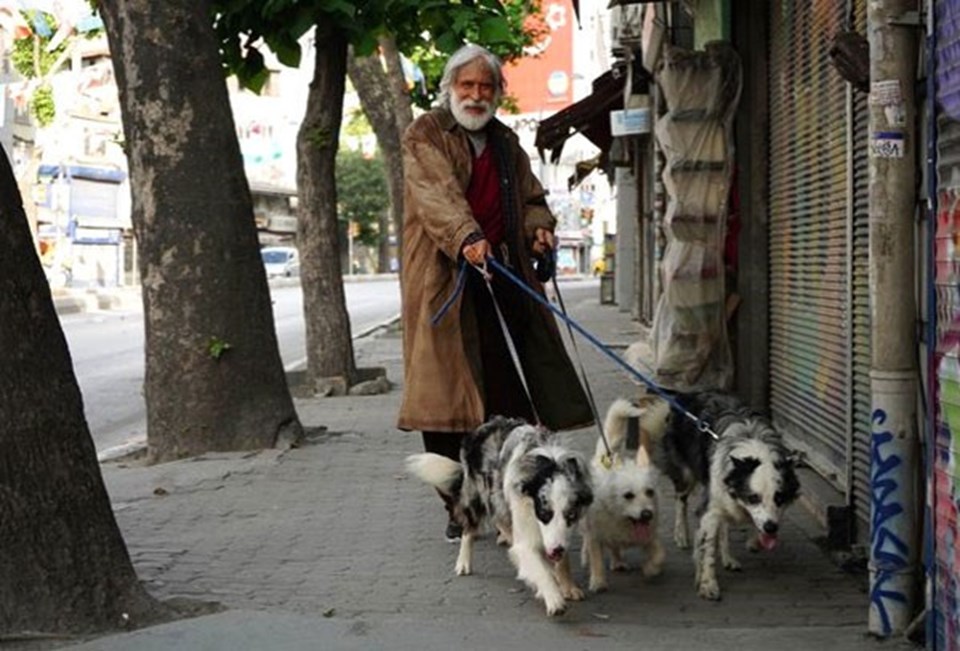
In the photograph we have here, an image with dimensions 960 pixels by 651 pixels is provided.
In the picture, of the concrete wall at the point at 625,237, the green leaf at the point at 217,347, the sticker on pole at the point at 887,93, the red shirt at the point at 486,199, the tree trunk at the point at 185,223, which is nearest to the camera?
the sticker on pole at the point at 887,93

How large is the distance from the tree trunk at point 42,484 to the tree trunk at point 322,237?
352 inches

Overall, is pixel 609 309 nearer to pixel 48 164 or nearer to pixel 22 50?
pixel 22 50

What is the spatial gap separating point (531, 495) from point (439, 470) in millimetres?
1041

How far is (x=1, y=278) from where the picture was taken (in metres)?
5.20

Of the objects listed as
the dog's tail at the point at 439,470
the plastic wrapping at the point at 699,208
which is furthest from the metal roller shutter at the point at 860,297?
the plastic wrapping at the point at 699,208

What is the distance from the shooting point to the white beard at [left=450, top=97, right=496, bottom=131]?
6.83 meters

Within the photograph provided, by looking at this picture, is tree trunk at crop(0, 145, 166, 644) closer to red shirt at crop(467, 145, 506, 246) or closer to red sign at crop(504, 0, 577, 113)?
red shirt at crop(467, 145, 506, 246)

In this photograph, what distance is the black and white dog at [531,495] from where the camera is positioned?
5547 mm

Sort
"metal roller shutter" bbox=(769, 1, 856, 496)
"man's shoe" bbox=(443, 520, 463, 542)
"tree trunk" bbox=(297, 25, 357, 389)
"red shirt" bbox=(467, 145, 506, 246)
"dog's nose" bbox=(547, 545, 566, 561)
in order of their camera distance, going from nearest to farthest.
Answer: "dog's nose" bbox=(547, 545, 566, 561), "red shirt" bbox=(467, 145, 506, 246), "man's shoe" bbox=(443, 520, 463, 542), "metal roller shutter" bbox=(769, 1, 856, 496), "tree trunk" bbox=(297, 25, 357, 389)

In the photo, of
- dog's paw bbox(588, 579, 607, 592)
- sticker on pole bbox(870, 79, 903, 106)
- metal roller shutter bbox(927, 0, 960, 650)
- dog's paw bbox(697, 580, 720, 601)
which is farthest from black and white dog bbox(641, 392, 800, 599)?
sticker on pole bbox(870, 79, 903, 106)

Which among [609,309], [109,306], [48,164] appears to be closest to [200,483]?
[609,309]

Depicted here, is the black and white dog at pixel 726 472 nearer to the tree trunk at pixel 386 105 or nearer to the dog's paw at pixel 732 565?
the dog's paw at pixel 732 565

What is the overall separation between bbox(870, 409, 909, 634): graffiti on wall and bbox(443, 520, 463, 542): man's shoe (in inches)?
98.4

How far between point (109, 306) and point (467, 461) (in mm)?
37412
